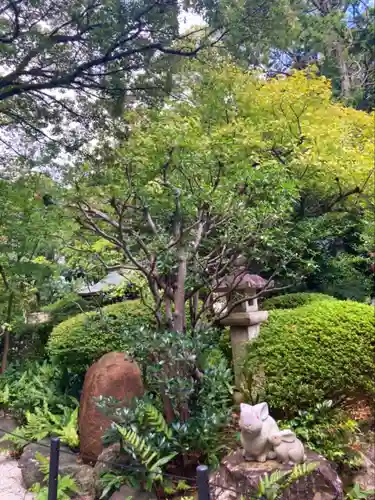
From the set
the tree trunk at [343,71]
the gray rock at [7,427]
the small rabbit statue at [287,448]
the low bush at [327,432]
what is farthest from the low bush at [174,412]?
the tree trunk at [343,71]

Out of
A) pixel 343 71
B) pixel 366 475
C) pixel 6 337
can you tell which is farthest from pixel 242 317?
pixel 343 71

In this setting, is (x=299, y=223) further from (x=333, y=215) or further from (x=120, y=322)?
Answer: (x=120, y=322)

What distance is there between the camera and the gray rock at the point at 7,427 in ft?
13.2

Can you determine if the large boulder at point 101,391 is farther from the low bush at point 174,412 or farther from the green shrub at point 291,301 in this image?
the green shrub at point 291,301

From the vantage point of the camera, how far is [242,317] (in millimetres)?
3877

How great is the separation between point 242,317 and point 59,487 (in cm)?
211

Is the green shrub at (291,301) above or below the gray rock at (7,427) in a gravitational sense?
above

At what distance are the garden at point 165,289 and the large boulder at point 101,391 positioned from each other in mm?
14

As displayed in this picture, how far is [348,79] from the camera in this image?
1062cm

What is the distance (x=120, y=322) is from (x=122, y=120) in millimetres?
2428

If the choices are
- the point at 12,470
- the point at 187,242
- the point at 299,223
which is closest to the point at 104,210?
the point at 187,242

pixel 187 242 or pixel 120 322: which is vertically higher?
pixel 187 242

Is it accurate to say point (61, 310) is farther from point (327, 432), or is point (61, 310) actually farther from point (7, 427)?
point (327, 432)

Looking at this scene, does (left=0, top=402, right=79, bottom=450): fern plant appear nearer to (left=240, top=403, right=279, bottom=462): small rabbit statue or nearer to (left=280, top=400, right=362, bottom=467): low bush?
(left=240, top=403, right=279, bottom=462): small rabbit statue
